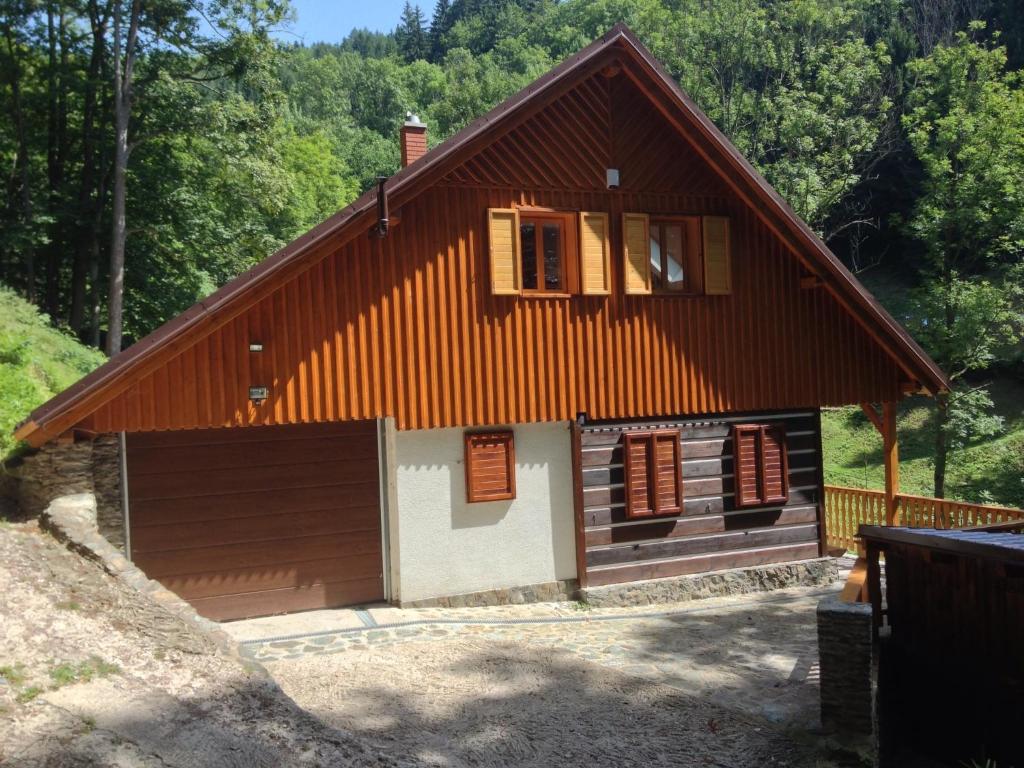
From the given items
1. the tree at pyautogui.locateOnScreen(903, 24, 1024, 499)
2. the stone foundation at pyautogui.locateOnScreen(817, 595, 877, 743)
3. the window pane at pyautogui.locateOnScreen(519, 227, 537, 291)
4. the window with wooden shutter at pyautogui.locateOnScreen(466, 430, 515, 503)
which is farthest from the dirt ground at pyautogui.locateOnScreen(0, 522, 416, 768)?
the tree at pyautogui.locateOnScreen(903, 24, 1024, 499)

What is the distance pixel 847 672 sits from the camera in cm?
727

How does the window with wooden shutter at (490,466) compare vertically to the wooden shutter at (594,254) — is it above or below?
below

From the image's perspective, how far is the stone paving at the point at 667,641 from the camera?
8.91m

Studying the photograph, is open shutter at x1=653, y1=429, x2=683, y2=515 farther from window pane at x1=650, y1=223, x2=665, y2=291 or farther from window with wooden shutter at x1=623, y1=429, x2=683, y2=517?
window pane at x1=650, y1=223, x2=665, y2=291

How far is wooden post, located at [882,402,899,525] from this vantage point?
15.0 m

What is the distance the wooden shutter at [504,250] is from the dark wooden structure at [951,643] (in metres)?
5.62

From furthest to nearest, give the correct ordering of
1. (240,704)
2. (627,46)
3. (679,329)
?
(679,329)
(627,46)
(240,704)

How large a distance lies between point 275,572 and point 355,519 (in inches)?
48.9

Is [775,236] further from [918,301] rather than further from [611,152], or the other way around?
[918,301]

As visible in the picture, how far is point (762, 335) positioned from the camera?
44.4 feet

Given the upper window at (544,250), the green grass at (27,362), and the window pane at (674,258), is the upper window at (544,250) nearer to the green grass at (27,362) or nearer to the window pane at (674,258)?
the window pane at (674,258)

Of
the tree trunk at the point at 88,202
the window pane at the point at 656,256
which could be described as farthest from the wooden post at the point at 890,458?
the tree trunk at the point at 88,202

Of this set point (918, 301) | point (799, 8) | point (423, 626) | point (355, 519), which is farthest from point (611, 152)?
point (799, 8)

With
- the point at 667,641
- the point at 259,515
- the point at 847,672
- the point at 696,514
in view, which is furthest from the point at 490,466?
the point at 847,672
